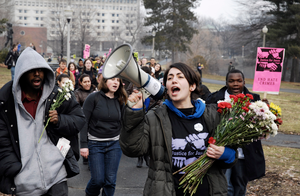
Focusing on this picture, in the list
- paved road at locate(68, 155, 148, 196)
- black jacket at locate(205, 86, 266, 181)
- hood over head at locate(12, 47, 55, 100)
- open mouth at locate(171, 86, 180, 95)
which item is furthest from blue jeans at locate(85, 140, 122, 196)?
open mouth at locate(171, 86, 180, 95)

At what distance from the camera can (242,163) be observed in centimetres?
438

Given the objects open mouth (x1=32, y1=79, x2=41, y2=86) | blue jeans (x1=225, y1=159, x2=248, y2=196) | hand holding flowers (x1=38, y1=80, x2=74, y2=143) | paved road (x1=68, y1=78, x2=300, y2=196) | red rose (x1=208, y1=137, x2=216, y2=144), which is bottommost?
paved road (x1=68, y1=78, x2=300, y2=196)

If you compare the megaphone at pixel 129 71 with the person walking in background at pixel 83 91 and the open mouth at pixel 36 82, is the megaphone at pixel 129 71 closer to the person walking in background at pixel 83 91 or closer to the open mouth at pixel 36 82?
the open mouth at pixel 36 82

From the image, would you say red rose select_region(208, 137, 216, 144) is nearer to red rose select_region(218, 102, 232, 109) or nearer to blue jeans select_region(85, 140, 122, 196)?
red rose select_region(218, 102, 232, 109)

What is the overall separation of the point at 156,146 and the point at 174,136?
0.17 metres

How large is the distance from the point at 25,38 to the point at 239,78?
86873 millimetres

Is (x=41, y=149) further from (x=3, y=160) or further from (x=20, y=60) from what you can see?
(x=20, y=60)

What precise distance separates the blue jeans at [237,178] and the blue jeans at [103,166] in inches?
57.9

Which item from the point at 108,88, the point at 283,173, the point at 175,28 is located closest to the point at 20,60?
the point at 108,88

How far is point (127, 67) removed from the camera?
7.77 feet

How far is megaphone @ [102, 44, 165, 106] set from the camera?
7.84 feet

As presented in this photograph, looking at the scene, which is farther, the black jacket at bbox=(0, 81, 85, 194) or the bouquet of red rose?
the black jacket at bbox=(0, 81, 85, 194)

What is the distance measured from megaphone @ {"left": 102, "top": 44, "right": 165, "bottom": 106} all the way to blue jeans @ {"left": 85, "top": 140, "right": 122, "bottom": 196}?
6.77ft

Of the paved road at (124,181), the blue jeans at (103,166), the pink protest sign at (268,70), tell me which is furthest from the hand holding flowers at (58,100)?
Answer: the pink protest sign at (268,70)
